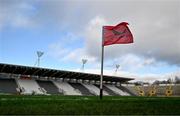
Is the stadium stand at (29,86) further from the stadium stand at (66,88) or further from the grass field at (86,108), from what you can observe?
the grass field at (86,108)

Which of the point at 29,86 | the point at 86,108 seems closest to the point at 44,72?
the point at 29,86

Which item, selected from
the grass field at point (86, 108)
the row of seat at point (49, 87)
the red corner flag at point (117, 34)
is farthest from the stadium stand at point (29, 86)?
the grass field at point (86, 108)

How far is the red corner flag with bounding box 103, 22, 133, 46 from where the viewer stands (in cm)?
2697

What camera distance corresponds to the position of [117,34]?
1087 inches

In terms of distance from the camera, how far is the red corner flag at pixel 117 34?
26969mm

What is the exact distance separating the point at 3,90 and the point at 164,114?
5268 cm

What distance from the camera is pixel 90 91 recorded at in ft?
257

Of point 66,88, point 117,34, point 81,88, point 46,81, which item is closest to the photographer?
point 117,34

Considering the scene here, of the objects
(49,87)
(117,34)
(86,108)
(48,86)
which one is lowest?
(49,87)

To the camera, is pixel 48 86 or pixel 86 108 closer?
pixel 86 108

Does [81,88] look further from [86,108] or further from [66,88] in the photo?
[86,108]

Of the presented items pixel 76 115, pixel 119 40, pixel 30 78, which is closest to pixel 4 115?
pixel 76 115

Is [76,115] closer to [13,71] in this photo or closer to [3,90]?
[3,90]

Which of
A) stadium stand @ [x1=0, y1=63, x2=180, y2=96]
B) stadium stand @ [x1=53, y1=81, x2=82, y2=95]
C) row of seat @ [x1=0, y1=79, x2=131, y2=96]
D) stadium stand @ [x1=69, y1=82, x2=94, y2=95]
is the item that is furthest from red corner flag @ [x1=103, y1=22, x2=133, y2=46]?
stadium stand @ [x1=69, y1=82, x2=94, y2=95]
